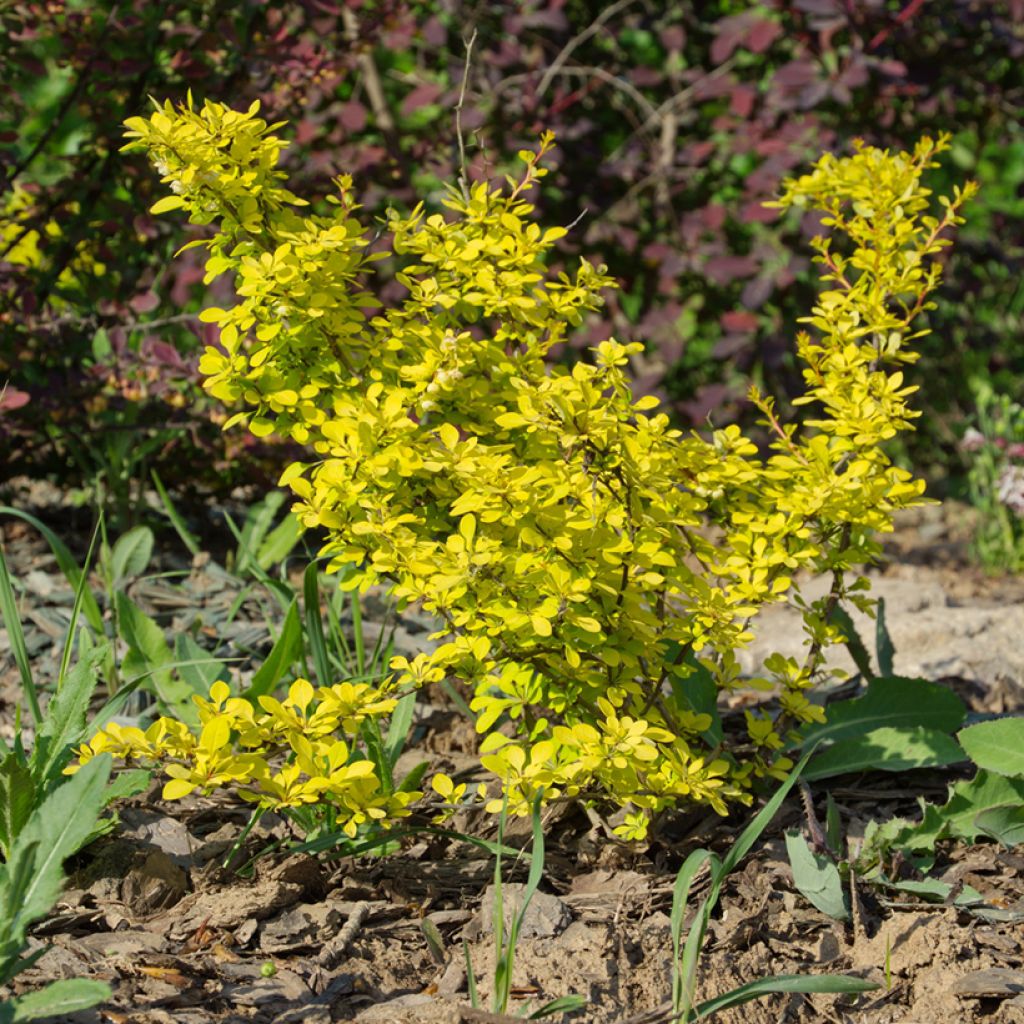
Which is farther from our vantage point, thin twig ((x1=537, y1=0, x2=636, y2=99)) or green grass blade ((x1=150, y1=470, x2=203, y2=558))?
thin twig ((x1=537, y1=0, x2=636, y2=99))

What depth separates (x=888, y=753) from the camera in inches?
92.4

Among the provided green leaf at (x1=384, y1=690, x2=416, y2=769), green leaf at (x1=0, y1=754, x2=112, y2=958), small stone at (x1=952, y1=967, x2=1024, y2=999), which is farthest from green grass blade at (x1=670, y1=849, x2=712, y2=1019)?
green leaf at (x1=0, y1=754, x2=112, y2=958)

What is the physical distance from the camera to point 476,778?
251 centimetres

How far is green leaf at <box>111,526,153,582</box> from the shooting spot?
119 inches

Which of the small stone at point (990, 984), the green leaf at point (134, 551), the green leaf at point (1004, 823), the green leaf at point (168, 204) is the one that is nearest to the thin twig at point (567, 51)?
the green leaf at point (134, 551)

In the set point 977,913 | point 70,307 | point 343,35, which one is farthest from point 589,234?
point 977,913

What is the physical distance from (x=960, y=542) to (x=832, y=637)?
107 inches

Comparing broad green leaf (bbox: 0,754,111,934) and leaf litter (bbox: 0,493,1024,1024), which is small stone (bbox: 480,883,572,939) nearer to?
leaf litter (bbox: 0,493,1024,1024)

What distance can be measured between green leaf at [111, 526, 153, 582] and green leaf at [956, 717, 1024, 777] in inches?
74.7

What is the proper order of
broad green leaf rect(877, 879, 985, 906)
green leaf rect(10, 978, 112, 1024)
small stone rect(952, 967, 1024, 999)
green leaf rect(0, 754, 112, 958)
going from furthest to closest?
broad green leaf rect(877, 879, 985, 906) → small stone rect(952, 967, 1024, 999) → green leaf rect(0, 754, 112, 958) → green leaf rect(10, 978, 112, 1024)

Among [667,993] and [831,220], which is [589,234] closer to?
[831,220]

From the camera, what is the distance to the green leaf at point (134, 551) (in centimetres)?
303

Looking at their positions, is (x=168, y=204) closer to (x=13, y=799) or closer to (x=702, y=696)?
(x=13, y=799)

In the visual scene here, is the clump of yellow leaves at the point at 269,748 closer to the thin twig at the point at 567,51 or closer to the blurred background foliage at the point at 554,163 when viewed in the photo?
the blurred background foliage at the point at 554,163
